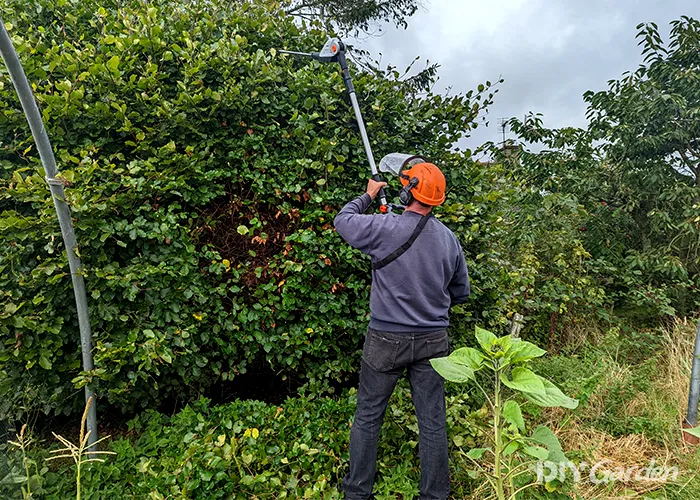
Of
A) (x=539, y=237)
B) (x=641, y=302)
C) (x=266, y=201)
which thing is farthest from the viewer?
(x=539, y=237)

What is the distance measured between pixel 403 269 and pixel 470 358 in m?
0.66

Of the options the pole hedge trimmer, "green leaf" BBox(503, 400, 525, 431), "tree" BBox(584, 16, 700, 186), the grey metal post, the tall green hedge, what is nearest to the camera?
"green leaf" BBox(503, 400, 525, 431)

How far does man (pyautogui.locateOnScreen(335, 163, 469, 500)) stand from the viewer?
217 centimetres

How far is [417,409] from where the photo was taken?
224cm

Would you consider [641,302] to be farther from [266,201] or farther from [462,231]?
[266,201]

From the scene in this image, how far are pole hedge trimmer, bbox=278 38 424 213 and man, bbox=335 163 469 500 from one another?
0.85 ft

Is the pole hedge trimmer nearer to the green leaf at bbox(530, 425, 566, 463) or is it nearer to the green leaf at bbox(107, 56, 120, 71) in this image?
the green leaf at bbox(107, 56, 120, 71)

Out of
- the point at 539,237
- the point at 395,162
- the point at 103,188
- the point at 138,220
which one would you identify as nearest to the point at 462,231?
the point at 395,162

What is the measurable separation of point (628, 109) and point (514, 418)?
447 centimetres

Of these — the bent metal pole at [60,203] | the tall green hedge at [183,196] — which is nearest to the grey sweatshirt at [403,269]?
the tall green hedge at [183,196]

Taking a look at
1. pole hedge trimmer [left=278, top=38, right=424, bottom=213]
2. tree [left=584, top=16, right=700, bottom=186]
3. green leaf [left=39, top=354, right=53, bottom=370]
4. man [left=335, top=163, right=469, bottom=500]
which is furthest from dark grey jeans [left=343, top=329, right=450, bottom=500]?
tree [left=584, top=16, right=700, bottom=186]

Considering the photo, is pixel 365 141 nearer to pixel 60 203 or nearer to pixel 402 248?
pixel 402 248

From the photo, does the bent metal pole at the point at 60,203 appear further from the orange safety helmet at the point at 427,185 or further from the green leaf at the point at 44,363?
the orange safety helmet at the point at 427,185

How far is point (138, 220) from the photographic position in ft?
8.04
